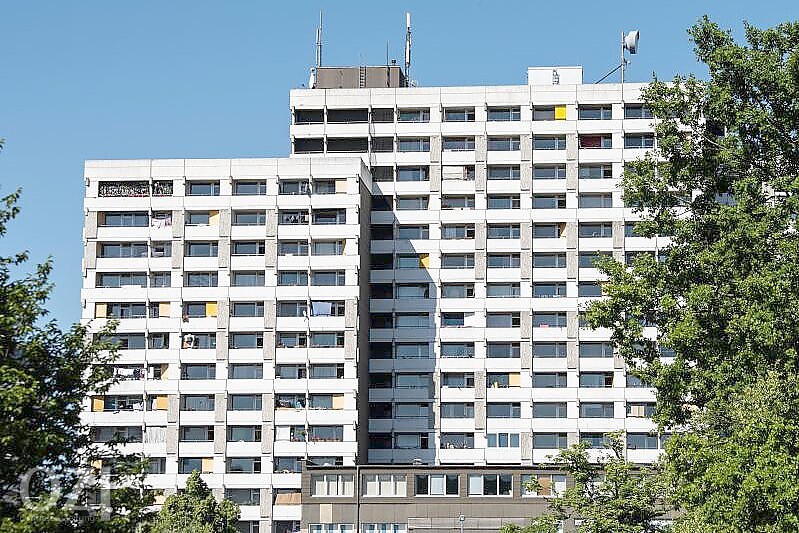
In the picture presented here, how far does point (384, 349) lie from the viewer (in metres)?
112

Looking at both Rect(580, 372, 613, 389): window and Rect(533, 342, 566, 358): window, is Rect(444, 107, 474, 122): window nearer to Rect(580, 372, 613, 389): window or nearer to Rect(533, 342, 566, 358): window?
Rect(533, 342, 566, 358): window

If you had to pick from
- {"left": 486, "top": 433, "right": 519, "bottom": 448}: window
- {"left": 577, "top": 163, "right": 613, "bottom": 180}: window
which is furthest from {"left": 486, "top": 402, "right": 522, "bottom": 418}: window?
{"left": 577, "top": 163, "right": 613, "bottom": 180}: window

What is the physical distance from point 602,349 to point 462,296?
1145 centimetres

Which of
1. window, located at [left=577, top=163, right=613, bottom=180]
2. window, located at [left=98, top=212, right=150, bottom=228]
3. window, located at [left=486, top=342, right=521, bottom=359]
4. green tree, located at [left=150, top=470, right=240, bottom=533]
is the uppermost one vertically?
window, located at [left=577, top=163, right=613, bottom=180]

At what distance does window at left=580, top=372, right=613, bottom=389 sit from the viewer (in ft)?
364

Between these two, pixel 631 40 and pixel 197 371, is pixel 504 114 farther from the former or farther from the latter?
pixel 197 371

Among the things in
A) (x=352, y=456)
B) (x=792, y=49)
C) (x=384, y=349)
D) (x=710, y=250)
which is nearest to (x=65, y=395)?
(x=710, y=250)

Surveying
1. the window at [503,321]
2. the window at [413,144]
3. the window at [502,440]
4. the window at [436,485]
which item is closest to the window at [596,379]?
the window at [503,321]

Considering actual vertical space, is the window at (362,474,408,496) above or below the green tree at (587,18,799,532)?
below

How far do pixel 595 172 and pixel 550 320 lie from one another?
12.1 meters

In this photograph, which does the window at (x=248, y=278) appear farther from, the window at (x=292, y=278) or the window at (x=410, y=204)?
the window at (x=410, y=204)

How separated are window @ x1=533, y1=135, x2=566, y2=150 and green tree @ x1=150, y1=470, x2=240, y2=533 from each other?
46418mm

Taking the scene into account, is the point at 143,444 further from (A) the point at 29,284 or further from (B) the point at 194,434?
(A) the point at 29,284

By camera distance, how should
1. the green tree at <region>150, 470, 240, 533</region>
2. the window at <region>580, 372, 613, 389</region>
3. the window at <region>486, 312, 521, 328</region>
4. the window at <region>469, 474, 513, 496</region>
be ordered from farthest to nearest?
the window at <region>486, 312, 521, 328</region>
the window at <region>580, 372, 613, 389</region>
the window at <region>469, 474, 513, 496</region>
the green tree at <region>150, 470, 240, 533</region>
